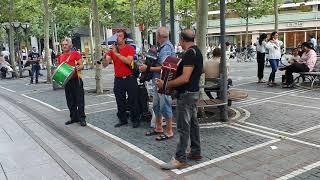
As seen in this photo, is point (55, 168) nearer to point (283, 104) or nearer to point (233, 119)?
point (233, 119)

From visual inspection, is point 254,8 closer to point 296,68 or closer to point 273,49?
point 273,49

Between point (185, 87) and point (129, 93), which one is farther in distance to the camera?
point (129, 93)

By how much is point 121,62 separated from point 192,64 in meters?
2.87

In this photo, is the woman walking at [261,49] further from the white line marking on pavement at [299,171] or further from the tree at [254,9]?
the tree at [254,9]

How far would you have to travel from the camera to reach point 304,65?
12273 mm

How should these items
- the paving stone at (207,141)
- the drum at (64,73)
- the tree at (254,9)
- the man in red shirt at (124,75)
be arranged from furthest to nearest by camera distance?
the tree at (254,9), the drum at (64,73), the man in red shirt at (124,75), the paving stone at (207,141)

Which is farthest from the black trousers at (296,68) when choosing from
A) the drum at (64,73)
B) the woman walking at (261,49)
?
the drum at (64,73)

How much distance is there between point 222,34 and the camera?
7.87 m

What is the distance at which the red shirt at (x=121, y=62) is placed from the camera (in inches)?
309

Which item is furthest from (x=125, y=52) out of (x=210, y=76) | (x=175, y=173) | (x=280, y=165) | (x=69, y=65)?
(x=280, y=165)

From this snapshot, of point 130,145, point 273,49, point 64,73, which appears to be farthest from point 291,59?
point 130,145

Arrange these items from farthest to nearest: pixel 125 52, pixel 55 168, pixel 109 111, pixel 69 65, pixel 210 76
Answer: pixel 109 111
pixel 210 76
pixel 69 65
pixel 125 52
pixel 55 168

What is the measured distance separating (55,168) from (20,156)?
1036mm

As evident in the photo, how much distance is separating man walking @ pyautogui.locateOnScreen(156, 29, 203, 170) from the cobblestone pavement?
9.9 inches
